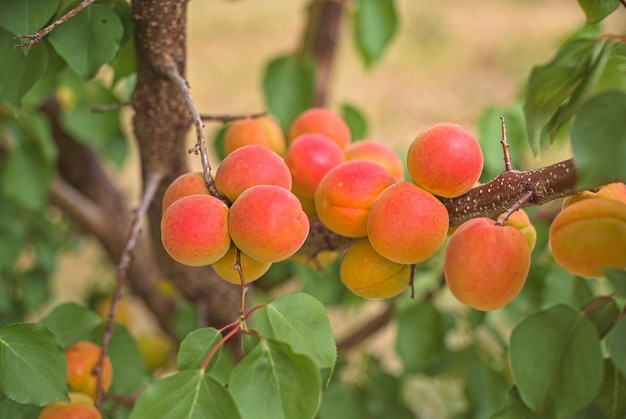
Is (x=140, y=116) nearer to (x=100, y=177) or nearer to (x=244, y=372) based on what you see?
(x=244, y=372)

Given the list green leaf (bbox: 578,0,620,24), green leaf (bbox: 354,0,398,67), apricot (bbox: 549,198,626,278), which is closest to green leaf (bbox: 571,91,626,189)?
apricot (bbox: 549,198,626,278)

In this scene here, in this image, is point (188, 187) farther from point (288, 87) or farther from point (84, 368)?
point (288, 87)

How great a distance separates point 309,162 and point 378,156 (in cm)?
6

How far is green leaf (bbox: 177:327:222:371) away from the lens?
419 millimetres

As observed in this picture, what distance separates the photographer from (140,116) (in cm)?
59

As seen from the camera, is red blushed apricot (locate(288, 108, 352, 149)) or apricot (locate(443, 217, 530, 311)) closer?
apricot (locate(443, 217, 530, 311))

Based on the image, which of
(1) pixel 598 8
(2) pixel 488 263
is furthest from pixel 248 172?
(1) pixel 598 8

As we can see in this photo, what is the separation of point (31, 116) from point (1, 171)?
140 millimetres

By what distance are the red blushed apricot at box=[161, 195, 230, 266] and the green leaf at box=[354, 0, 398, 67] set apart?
1.87ft

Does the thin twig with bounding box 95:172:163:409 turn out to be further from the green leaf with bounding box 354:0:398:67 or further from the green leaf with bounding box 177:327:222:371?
the green leaf with bounding box 354:0:398:67

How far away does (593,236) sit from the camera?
39 cm

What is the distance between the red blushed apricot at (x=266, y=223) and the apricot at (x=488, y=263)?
0.10m

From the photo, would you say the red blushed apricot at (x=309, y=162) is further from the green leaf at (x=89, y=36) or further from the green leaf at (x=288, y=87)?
the green leaf at (x=288, y=87)

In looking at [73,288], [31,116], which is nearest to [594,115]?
[31,116]
